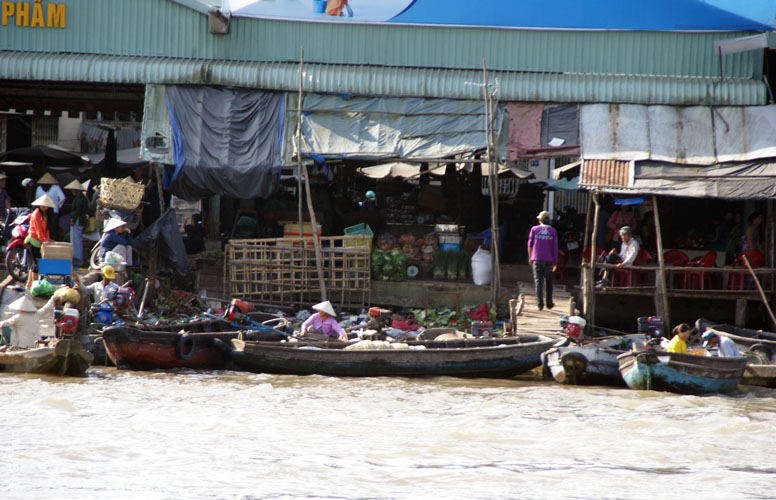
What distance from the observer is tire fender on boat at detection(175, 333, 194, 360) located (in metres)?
14.1

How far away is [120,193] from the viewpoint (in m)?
16.5

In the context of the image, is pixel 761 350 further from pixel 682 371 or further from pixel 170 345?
pixel 170 345

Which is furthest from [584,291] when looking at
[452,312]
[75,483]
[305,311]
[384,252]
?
[75,483]

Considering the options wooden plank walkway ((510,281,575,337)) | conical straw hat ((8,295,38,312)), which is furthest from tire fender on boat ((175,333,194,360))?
wooden plank walkway ((510,281,575,337))

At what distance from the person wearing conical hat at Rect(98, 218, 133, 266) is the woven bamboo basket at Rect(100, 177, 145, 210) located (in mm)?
421

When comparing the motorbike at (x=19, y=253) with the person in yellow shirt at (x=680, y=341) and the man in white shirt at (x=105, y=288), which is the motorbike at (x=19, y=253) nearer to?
the man in white shirt at (x=105, y=288)

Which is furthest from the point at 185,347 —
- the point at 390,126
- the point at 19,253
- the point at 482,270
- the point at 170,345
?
the point at 390,126

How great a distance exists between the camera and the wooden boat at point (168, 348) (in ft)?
45.4

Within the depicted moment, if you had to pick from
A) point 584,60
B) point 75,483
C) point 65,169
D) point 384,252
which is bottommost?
point 75,483

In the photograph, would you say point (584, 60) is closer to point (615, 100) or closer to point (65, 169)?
point (615, 100)

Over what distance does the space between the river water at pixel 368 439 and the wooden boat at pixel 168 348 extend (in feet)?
0.70

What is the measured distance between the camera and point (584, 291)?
52.5ft

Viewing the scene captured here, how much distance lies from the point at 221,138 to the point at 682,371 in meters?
9.45

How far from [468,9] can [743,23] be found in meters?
5.28
